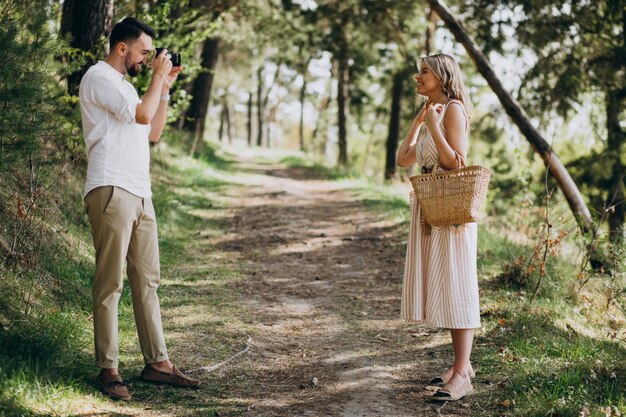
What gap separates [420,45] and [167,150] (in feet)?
24.5

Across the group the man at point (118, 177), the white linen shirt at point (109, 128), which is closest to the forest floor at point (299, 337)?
the man at point (118, 177)

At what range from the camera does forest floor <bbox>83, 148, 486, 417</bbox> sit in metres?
4.89

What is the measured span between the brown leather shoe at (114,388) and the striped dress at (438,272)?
2033mm

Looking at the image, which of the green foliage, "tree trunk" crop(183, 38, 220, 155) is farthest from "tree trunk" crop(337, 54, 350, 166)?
the green foliage

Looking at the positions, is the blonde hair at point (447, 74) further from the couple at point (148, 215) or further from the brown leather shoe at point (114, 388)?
the brown leather shoe at point (114, 388)

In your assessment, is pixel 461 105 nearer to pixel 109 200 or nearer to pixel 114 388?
pixel 109 200

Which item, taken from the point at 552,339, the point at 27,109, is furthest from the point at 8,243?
the point at 552,339

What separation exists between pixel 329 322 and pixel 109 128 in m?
3.34

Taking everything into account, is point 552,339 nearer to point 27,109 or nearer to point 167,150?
point 27,109

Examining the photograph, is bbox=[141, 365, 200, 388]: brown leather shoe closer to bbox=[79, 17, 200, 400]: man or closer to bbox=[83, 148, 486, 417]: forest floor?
bbox=[83, 148, 486, 417]: forest floor

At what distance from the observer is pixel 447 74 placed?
197 inches

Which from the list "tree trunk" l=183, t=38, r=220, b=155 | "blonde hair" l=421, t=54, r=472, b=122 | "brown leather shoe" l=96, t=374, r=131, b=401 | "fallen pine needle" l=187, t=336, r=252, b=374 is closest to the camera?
"brown leather shoe" l=96, t=374, r=131, b=401

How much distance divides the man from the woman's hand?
1763mm

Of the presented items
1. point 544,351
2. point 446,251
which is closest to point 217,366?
point 446,251
